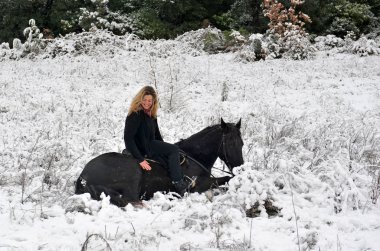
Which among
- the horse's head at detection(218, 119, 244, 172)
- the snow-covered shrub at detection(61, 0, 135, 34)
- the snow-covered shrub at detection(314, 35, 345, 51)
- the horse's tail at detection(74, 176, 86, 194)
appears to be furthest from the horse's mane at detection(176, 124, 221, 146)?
the snow-covered shrub at detection(61, 0, 135, 34)

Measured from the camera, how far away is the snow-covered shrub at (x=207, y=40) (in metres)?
19.8

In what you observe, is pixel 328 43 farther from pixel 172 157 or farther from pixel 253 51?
pixel 172 157

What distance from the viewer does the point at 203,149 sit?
20.5 ft

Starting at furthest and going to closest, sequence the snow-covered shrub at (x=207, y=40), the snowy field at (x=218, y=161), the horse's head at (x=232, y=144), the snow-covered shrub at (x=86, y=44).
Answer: the snow-covered shrub at (x=207, y=40) < the snow-covered shrub at (x=86, y=44) < the horse's head at (x=232, y=144) < the snowy field at (x=218, y=161)

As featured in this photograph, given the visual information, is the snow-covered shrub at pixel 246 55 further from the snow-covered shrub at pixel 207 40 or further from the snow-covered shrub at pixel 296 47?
the snow-covered shrub at pixel 207 40

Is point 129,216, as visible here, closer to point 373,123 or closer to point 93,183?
point 93,183

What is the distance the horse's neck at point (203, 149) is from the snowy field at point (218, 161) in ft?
1.85

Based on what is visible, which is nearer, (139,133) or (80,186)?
(80,186)

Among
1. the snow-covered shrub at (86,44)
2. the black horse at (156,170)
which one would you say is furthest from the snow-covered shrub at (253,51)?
the black horse at (156,170)

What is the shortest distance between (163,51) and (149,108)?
1187 centimetres

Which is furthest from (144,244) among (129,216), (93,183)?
(93,183)

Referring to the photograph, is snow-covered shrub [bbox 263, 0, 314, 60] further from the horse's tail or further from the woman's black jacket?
the horse's tail

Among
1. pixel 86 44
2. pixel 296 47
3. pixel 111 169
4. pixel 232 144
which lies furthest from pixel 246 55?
pixel 111 169

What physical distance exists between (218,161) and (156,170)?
1.72m
